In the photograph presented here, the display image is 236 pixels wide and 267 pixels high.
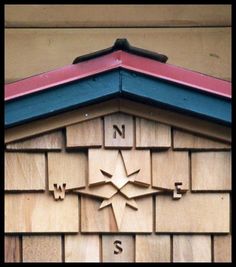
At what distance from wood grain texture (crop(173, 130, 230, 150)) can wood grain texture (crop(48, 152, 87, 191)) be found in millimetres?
256

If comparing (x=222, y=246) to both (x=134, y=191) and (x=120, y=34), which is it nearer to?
(x=134, y=191)

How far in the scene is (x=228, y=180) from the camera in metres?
1.73

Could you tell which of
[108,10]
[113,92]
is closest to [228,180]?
[113,92]

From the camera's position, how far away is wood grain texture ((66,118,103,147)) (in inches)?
67.4

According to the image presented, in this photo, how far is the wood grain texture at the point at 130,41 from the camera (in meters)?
2.55

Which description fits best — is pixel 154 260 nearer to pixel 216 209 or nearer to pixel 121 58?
pixel 216 209

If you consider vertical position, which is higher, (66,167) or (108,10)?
(108,10)

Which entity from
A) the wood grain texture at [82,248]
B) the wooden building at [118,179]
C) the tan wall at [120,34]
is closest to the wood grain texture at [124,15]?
the tan wall at [120,34]

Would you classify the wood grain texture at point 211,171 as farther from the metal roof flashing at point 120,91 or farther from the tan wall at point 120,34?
the tan wall at point 120,34

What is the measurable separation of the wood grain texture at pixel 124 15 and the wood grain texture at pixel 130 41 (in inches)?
1.0

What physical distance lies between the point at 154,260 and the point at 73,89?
0.52 metres

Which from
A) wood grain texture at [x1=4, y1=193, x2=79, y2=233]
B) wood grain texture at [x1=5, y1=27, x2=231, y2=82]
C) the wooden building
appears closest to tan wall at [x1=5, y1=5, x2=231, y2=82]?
wood grain texture at [x1=5, y1=27, x2=231, y2=82]

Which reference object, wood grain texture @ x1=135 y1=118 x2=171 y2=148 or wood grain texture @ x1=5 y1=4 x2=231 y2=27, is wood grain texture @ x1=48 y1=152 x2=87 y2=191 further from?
wood grain texture @ x1=5 y1=4 x2=231 y2=27

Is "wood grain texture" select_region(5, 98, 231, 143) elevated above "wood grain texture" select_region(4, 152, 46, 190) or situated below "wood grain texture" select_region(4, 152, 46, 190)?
above
